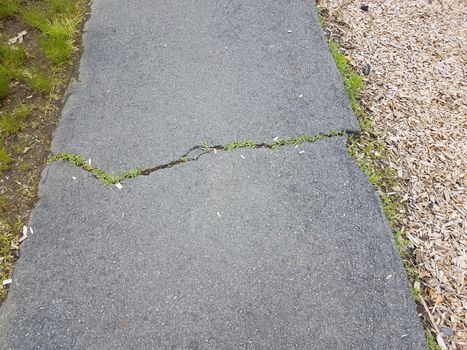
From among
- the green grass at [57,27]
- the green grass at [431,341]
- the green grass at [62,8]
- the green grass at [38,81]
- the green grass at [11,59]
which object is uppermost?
the green grass at [62,8]

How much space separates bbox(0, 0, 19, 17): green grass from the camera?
3.46 metres

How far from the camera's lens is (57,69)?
10.3ft

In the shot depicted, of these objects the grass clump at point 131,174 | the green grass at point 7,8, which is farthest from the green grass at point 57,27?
the grass clump at point 131,174

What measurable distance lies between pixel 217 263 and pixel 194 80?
160 cm

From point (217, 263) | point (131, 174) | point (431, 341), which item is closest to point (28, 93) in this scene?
point (131, 174)

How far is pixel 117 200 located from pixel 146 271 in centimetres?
55

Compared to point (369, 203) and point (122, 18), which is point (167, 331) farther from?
point (122, 18)

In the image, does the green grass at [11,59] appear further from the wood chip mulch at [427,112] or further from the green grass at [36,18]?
the wood chip mulch at [427,112]

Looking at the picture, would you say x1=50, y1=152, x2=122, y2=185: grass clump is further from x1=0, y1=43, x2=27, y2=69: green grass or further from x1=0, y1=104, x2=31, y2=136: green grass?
x1=0, y1=43, x2=27, y2=69: green grass

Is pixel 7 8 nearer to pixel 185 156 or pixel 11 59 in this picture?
pixel 11 59

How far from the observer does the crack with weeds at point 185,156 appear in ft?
8.48

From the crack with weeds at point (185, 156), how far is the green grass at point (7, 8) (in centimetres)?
179

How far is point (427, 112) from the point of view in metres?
2.89

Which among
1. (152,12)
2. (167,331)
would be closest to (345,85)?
(152,12)
